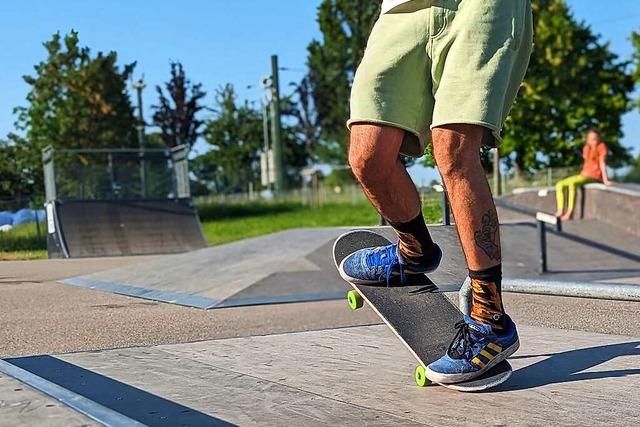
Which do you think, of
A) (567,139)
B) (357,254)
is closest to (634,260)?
(357,254)

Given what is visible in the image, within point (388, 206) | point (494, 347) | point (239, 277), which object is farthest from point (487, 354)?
point (239, 277)

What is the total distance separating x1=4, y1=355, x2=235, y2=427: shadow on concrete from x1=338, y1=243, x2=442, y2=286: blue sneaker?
2.84ft

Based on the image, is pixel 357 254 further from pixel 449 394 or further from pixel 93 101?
pixel 93 101

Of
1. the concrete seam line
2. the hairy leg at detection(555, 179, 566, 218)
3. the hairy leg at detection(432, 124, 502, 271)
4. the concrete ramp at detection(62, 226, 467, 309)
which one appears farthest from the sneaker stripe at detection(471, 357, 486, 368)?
the hairy leg at detection(555, 179, 566, 218)

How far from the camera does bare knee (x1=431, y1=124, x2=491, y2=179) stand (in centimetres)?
233

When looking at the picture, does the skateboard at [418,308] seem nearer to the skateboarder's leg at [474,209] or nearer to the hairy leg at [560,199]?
the skateboarder's leg at [474,209]

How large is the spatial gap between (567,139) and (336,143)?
2170cm

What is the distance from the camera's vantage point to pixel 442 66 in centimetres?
246

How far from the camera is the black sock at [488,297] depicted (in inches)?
95.1

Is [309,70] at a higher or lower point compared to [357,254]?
higher

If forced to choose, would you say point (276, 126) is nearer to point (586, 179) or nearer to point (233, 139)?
point (233, 139)

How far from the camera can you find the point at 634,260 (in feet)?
33.8

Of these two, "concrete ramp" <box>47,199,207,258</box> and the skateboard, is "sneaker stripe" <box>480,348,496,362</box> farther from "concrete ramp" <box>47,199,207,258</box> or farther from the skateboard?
"concrete ramp" <box>47,199,207,258</box>

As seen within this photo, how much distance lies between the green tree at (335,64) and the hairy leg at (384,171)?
36646mm
